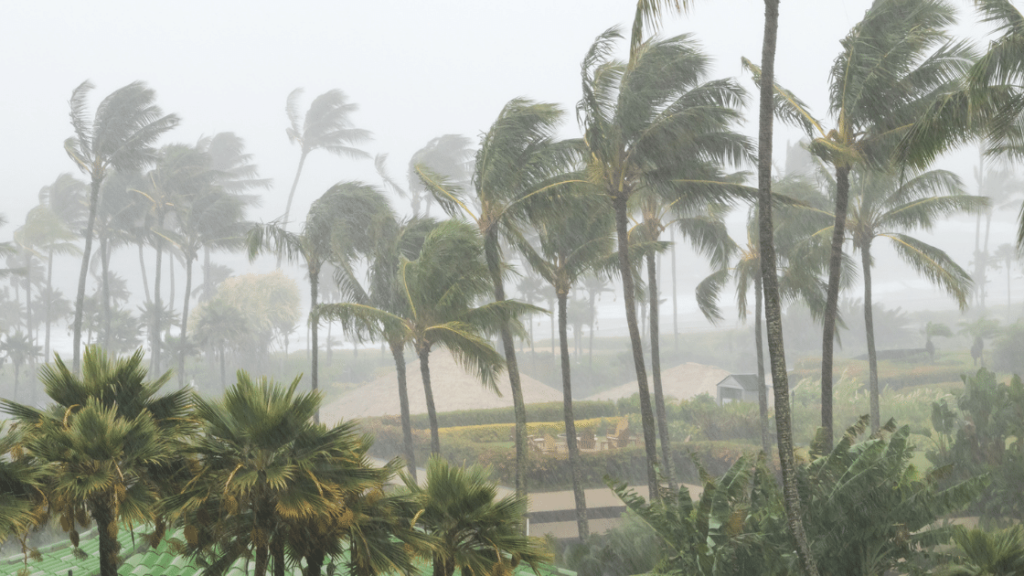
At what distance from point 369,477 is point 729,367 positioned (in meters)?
60.8

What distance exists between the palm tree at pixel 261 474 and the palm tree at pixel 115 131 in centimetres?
2771

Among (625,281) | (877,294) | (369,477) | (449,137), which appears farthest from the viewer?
(877,294)

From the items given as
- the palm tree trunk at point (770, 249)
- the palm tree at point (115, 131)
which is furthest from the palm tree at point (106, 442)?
the palm tree at point (115, 131)

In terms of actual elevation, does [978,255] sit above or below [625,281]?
above

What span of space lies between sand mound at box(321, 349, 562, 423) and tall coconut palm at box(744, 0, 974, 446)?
2821 cm

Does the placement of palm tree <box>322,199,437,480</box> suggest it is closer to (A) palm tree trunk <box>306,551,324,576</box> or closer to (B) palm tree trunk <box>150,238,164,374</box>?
(A) palm tree trunk <box>306,551,324,576</box>

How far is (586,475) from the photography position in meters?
22.3

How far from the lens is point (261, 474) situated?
6.23 m

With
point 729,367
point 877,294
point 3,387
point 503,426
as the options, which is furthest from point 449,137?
point 877,294

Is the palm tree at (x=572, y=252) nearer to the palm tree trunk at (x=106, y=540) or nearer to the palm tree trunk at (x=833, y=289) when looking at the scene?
the palm tree trunk at (x=833, y=289)

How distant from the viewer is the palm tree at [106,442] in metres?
6.42

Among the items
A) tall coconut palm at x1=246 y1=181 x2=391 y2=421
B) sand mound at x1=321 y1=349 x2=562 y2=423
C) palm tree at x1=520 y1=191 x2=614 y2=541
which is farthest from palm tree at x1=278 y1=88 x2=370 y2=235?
palm tree at x1=520 y1=191 x2=614 y2=541

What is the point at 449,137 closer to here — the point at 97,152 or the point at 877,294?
the point at 97,152

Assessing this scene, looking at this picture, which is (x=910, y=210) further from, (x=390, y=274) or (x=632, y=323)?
(x=390, y=274)
